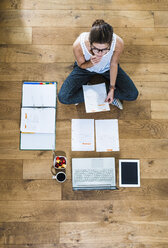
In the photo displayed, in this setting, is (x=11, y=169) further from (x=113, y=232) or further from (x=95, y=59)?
(x=95, y=59)

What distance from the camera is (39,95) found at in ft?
6.40

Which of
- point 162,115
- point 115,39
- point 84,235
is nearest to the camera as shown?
point 115,39

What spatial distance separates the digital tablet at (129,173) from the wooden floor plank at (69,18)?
1285 millimetres

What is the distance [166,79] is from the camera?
A: 2.00 meters

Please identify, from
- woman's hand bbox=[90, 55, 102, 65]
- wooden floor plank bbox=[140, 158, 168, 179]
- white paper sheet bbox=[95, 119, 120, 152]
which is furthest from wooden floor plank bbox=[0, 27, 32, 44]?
wooden floor plank bbox=[140, 158, 168, 179]

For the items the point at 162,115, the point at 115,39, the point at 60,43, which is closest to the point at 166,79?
the point at 162,115

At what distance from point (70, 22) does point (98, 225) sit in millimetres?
1860

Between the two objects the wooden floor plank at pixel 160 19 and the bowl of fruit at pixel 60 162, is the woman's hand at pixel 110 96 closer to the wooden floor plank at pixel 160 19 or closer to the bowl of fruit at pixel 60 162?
the bowl of fruit at pixel 60 162

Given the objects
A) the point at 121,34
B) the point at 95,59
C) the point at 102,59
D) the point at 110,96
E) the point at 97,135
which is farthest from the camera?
the point at 121,34

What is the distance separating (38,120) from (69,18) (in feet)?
3.32

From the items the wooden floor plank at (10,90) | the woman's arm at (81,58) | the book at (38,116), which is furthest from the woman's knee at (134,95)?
the wooden floor plank at (10,90)

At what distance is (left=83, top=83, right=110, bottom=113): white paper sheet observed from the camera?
1.89 metres

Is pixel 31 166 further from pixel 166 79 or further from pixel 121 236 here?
pixel 166 79

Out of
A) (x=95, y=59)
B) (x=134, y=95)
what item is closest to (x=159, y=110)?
(x=134, y=95)
